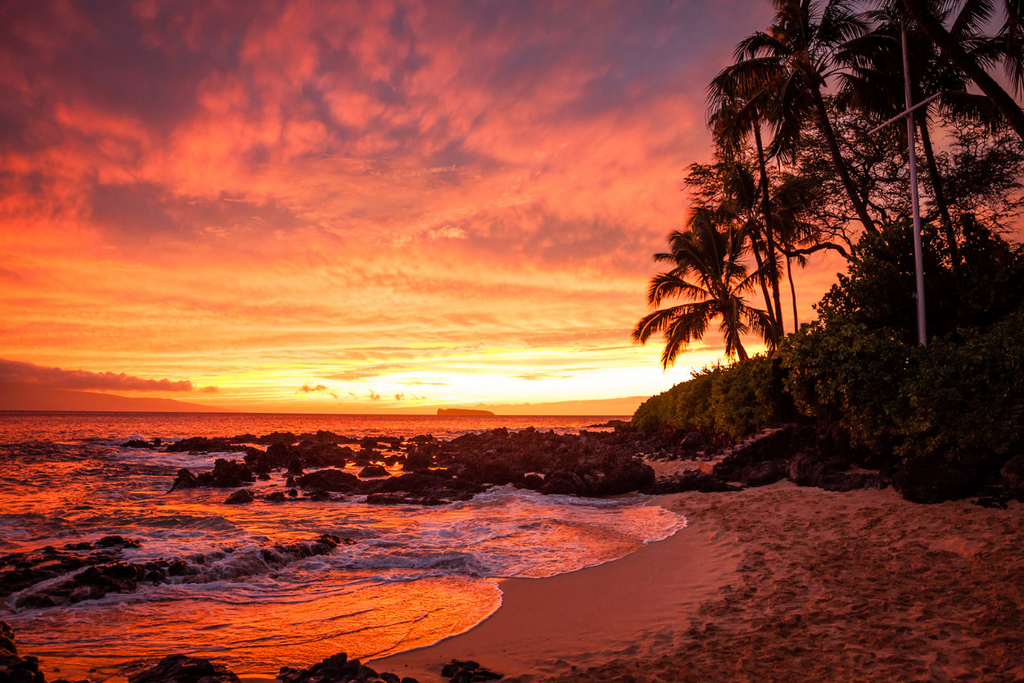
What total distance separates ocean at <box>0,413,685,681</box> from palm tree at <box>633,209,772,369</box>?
15.8 metres

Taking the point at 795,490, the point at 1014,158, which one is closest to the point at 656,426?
the point at 1014,158

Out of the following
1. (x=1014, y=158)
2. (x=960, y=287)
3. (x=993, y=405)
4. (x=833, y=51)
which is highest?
(x=833, y=51)

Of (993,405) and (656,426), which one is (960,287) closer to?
(993,405)

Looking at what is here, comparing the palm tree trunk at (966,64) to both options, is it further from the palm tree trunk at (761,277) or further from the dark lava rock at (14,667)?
the dark lava rock at (14,667)

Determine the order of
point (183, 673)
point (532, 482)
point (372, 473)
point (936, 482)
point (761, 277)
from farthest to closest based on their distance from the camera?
point (761, 277) → point (372, 473) → point (532, 482) → point (936, 482) → point (183, 673)

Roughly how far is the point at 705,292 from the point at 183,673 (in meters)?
27.8

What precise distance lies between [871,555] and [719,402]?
11.6 meters

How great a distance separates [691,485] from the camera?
1321 cm

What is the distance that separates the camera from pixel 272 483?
60.7 ft

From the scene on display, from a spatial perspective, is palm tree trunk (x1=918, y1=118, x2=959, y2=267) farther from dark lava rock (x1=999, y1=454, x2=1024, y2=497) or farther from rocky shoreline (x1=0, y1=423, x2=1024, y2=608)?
dark lava rock (x1=999, y1=454, x2=1024, y2=497)

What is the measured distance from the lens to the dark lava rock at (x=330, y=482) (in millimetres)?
16828

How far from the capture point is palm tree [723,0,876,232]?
17938 millimetres

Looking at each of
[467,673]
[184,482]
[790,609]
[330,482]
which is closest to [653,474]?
[790,609]

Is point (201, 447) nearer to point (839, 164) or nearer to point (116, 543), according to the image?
point (116, 543)
